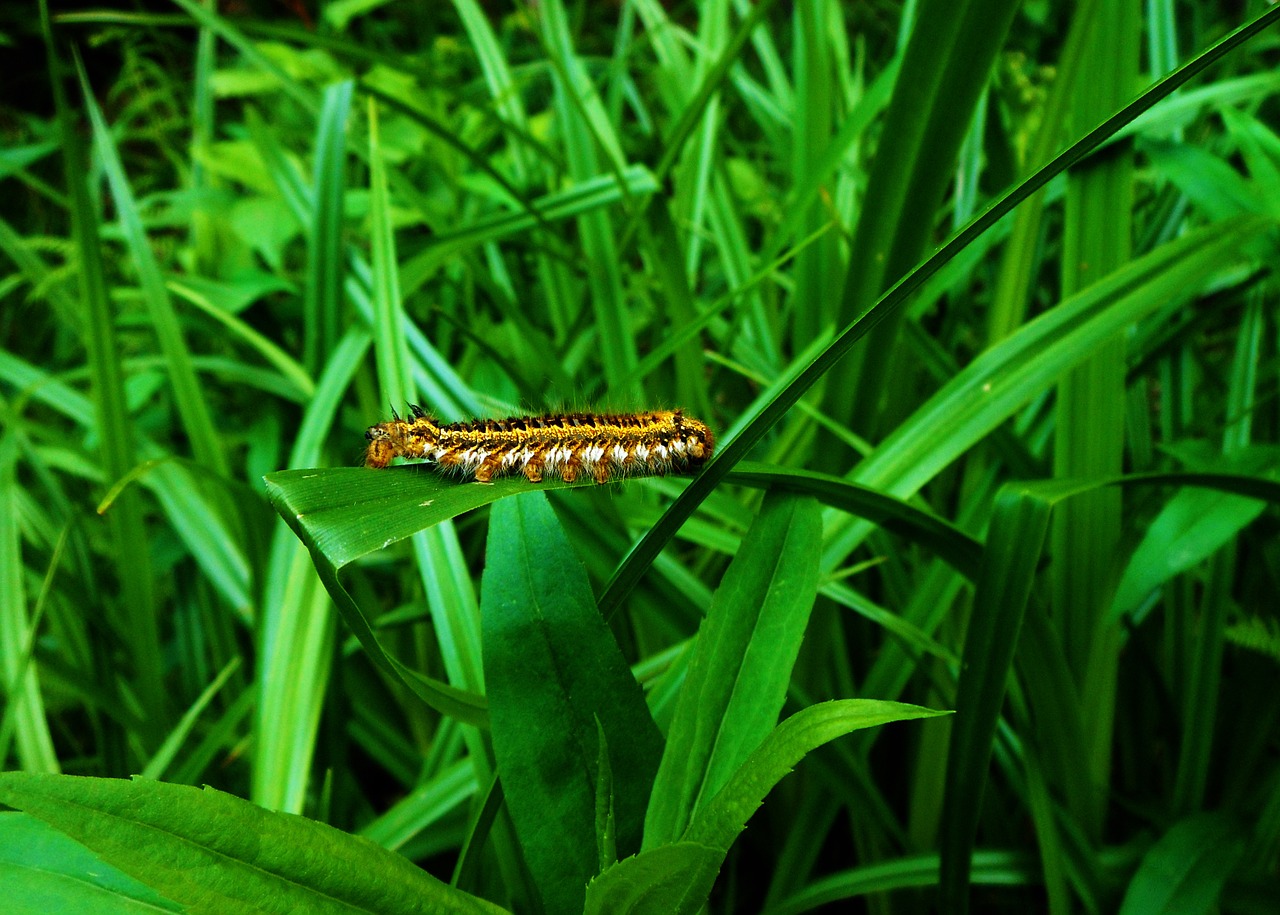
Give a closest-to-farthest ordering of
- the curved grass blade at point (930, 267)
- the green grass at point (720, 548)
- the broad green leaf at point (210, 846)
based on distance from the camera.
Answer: the broad green leaf at point (210, 846) → the curved grass blade at point (930, 267) → the green grass at point (720, 548)

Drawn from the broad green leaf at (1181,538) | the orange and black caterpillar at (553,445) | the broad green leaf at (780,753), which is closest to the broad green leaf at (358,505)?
the orange and black caterpillar at (553,445)

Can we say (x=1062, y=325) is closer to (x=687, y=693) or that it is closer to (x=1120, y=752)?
(x=687, y=693)

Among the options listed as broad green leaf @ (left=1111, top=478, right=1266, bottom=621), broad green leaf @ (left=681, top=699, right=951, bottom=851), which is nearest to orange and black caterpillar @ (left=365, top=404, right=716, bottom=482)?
broad green leaf @ (left=681, top=699, right=951, bottom=851)

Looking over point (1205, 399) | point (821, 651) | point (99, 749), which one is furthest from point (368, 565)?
point (1205, 399)

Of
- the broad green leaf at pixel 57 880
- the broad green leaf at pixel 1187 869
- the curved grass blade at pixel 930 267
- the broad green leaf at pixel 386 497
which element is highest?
the curved grass blade at pixel 930 267

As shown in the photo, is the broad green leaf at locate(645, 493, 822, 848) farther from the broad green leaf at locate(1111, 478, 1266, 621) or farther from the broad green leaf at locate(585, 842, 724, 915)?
the broad green leaf at locate(1111, 478, 1266, 621)

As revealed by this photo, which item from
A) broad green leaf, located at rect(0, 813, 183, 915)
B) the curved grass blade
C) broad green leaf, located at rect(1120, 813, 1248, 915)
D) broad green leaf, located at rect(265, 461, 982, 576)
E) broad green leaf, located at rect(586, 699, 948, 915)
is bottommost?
broad green leaf, located at rect(1120, 813, 1248, 915)

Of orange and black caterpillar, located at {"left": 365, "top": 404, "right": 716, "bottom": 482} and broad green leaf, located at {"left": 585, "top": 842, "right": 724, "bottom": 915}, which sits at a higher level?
orange and black caterpillar, located at {"left": 365, "top": 404, "right": 716, "bottom": 482}

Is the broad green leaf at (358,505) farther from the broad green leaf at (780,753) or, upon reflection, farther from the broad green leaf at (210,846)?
the broad green leaf at (780,753)
